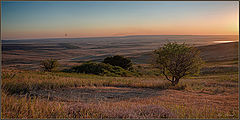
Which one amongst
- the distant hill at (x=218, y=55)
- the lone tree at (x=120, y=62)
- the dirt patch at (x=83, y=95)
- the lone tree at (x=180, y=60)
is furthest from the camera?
the distant hill at (x=218, y=55)

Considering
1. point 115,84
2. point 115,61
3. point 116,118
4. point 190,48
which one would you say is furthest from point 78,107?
point 115,61

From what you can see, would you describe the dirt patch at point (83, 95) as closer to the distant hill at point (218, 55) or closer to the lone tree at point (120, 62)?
the lone tree at point (120, 62)

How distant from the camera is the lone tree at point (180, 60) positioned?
1433 centimetres

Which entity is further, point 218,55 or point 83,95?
point 218,55

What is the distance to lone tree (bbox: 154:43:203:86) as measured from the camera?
1433 centimetres

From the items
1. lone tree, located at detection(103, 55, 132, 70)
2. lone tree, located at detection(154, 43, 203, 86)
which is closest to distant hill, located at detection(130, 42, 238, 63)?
lone tree, located at detection(103, 55, 132, 70)

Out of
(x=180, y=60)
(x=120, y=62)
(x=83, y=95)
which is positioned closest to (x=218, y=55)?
(x=120, y=62)

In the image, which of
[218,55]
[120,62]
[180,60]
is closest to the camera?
[180,60]

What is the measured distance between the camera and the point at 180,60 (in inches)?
568

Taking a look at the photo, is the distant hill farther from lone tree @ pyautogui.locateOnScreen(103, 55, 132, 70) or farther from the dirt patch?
the dirt patch

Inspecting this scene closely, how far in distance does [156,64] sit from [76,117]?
11356 mm

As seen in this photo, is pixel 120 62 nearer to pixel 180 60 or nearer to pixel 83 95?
pixel 180 60

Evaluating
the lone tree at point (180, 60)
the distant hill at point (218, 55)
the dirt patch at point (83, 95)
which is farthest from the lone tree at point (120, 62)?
the dirt patch at point (83, 95)

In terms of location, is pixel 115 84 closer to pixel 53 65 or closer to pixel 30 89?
pixel 30 89
